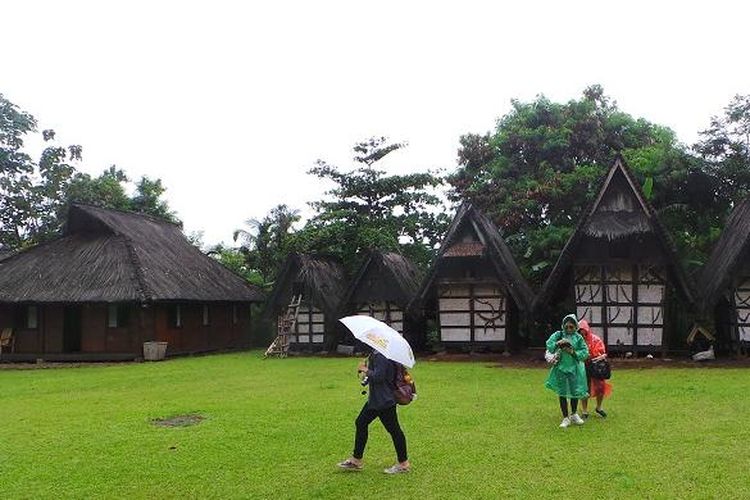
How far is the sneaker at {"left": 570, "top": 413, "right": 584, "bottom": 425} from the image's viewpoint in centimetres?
977

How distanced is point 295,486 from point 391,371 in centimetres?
151

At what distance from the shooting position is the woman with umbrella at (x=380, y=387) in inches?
286

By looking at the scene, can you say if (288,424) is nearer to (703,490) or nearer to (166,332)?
A: (703,490)

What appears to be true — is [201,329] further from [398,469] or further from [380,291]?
[398,469]

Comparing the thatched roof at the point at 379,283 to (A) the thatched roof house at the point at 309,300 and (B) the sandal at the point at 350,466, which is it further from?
(B) the sandal at the point at 350,466

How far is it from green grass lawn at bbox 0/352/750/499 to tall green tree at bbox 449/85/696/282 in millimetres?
10600

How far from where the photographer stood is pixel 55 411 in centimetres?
1235

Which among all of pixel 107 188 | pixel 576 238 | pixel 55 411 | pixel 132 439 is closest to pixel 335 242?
pixel 576 238

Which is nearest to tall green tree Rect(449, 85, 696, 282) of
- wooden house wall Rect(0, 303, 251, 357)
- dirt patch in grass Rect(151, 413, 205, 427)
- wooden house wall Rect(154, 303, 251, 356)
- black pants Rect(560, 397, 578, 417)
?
wooden house wall Rect(154, 303, 251, 356)

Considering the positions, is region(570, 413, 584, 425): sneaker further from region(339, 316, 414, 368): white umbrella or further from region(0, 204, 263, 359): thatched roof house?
region(0, 204, 263, 359): thatched roof house

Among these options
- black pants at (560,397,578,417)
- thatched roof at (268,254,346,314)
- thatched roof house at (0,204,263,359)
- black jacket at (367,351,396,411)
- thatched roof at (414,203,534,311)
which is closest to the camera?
black jacket at (367,351,396,411)

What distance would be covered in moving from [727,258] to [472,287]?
7.43 meters

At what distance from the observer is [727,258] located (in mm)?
19391

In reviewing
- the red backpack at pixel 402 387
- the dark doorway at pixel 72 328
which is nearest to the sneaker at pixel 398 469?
the red backpack at pixel 402 387
